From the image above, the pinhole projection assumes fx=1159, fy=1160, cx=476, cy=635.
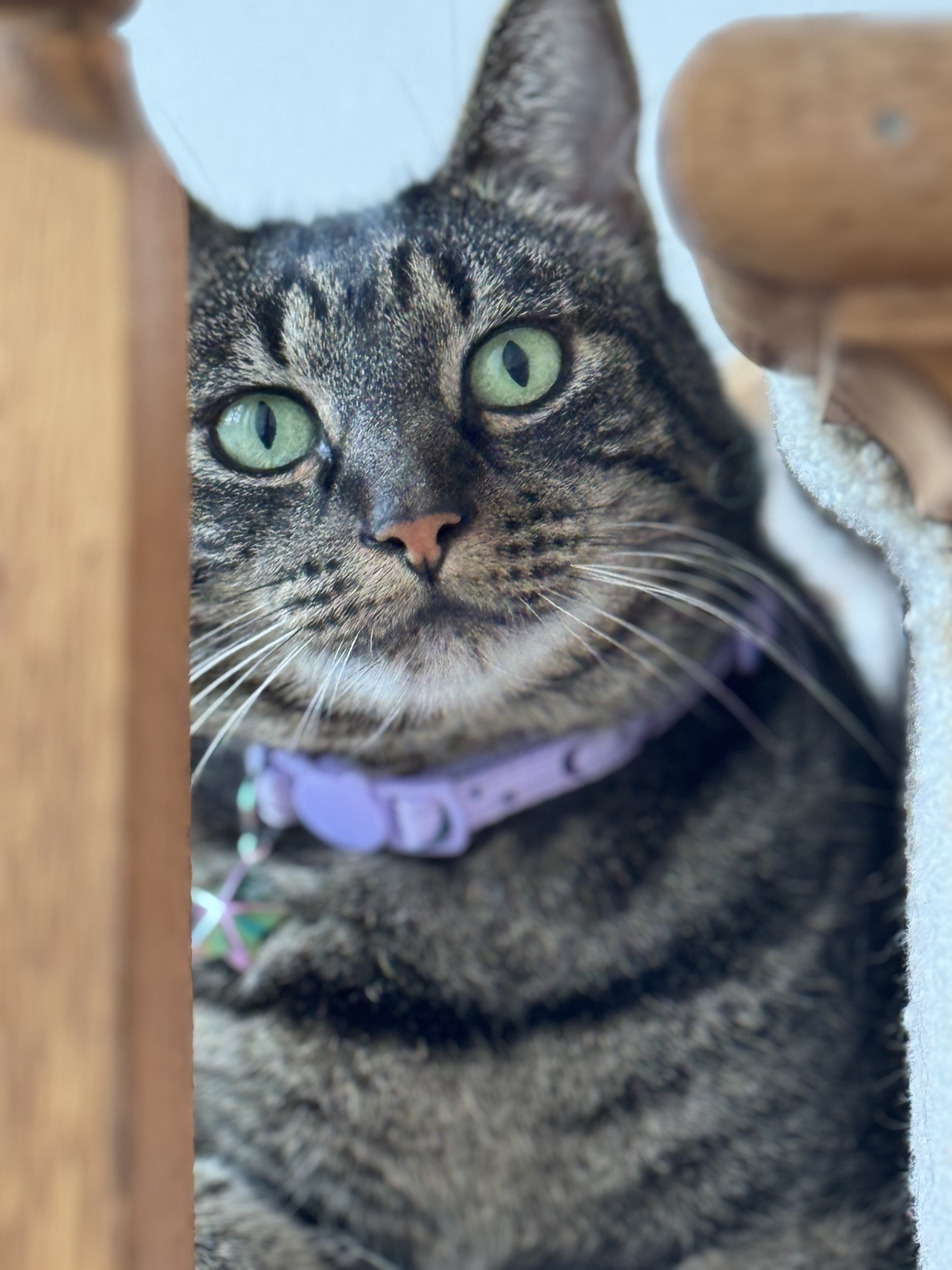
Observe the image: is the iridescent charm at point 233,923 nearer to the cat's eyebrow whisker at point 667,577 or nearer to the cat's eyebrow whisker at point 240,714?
the cat's eyebrow whisker at point 240,714

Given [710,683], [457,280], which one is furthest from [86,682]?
[710,683]

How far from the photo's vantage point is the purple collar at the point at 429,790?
0.82 m

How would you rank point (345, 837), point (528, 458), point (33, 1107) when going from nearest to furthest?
point (33, 1107) → point (528, 458) → point (345, 837)

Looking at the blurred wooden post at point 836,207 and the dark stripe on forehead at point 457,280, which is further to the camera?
the dark stripe on forehead at point 457,280

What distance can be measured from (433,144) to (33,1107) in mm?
672

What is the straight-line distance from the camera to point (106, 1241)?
0.35 meters

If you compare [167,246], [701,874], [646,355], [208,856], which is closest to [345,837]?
[208,856]

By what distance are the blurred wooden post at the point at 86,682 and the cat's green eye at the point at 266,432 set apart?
338mm

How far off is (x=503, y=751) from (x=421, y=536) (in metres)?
0.22

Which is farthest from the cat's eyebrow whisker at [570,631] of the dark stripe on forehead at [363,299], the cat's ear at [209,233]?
the cat's ear at [209,233]

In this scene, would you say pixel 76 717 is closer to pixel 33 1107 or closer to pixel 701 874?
pixel 33 1107

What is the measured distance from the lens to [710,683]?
34.4 inches

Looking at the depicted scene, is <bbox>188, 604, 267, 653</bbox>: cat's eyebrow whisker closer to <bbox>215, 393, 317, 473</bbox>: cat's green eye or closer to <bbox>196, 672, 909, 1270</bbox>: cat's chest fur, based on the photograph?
<bbox>215, 393, 317, 473</bbox>: cat's green eye

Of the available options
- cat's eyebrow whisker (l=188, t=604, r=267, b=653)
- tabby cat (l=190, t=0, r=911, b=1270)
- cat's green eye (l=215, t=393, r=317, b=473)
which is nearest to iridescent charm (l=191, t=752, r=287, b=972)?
tabby cat (l=190, t=0, r=911, b=1270)
